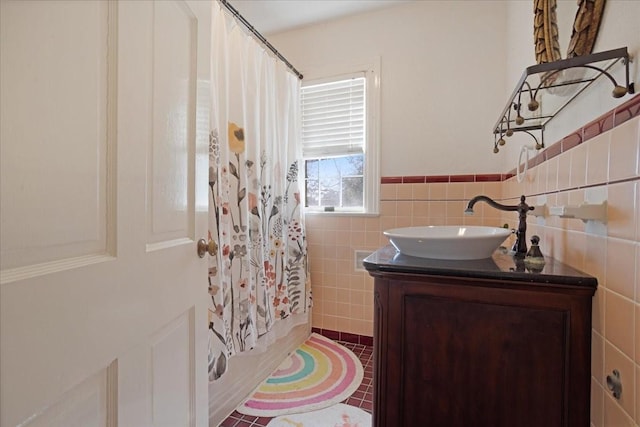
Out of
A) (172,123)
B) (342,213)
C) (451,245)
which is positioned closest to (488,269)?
(451,245)

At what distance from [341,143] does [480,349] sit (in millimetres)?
1735

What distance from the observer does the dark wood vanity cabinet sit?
806 millimetres

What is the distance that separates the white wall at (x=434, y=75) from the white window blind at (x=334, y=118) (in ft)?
0.56

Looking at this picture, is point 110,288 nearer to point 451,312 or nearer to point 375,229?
point 451,312

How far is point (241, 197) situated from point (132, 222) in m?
0.92

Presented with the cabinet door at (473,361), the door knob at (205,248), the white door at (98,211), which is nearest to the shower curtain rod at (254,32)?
the white door at (98,211)

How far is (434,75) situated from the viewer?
2.09 metres

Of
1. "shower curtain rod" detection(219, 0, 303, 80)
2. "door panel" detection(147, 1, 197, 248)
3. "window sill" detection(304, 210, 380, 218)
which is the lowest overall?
"window sill" detection(304, 210, 380, 218)

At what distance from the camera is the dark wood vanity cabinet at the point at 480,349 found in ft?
2.64

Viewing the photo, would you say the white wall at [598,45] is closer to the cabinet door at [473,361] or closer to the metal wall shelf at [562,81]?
the metal wall shelf at [562,81]

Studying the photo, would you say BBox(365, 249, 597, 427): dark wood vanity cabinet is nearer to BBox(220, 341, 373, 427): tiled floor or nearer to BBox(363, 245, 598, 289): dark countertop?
BBox(363, 245, 598, 289): dark countertop

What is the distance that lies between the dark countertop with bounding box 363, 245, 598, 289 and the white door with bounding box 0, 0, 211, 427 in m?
0.64

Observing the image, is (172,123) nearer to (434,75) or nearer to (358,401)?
(358,401)

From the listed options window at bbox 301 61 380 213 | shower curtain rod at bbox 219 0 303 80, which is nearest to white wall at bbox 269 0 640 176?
window at bbox 301 61 380 213
